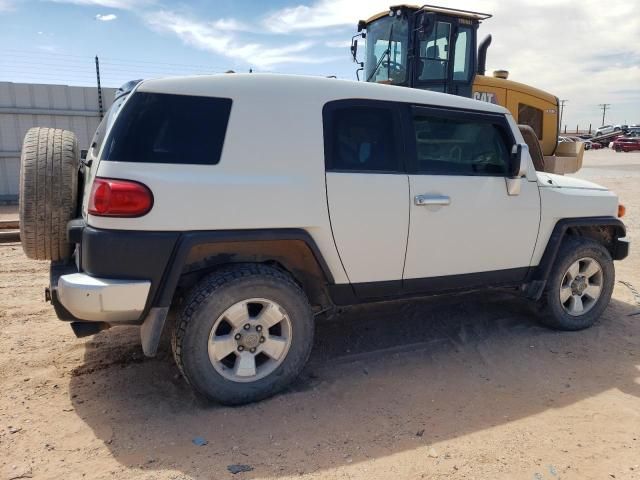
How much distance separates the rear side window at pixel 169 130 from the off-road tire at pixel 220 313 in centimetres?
74

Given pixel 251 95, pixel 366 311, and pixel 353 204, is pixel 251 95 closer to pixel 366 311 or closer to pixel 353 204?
pixel 353 204

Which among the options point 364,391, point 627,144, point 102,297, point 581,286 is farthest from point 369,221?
point 627,144

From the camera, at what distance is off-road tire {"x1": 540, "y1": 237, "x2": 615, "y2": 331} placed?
15.0 feet

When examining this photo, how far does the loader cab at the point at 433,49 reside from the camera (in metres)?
7.79

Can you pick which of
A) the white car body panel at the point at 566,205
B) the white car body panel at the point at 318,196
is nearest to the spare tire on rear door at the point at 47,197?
the white car body panel at the point at 318,196

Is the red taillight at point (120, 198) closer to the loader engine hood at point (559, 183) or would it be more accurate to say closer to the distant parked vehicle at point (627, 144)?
the loader engine hood at point (559, 183)

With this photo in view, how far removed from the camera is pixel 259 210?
3145mm

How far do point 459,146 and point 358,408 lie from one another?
2076 mm

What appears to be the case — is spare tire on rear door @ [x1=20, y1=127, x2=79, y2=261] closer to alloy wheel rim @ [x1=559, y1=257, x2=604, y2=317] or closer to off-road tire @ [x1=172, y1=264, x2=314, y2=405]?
off-road tire @ [x1=172, y1=264, x2=314, y2=405]

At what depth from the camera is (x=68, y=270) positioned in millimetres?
3281

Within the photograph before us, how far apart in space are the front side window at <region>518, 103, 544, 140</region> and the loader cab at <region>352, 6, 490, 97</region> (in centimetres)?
134

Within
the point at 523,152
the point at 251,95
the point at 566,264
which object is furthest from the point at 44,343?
the point at 566,264

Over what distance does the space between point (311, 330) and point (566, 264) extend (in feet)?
8.25

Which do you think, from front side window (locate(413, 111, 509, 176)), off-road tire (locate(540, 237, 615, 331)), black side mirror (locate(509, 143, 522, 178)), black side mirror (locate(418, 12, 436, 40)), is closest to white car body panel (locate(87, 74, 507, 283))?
front side window (locate(413, 111, 509, 176))
